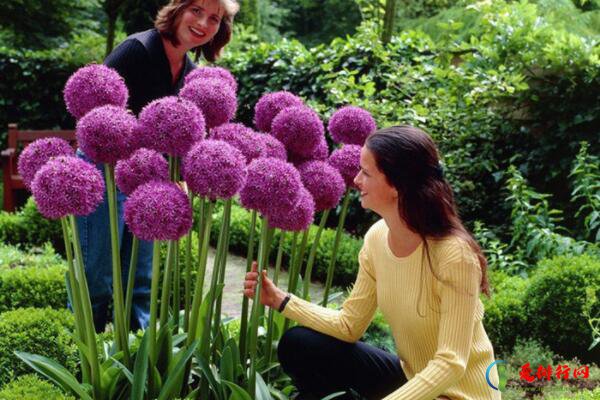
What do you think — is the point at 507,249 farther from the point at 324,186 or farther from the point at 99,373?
the point at 99,373

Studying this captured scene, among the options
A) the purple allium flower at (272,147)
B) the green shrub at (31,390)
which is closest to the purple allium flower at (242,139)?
the purple allium flower at (272,147)

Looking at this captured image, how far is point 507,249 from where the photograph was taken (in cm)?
510

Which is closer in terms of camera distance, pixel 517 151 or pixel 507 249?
pixel 507 249

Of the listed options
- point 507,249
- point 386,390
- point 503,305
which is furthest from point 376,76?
point 386,390

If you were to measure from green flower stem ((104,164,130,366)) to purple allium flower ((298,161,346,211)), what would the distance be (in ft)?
2.30

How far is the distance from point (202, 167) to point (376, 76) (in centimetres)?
486

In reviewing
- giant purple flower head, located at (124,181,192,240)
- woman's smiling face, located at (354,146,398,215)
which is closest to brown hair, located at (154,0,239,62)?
woman's smiling face, located at (354,146,398,215)

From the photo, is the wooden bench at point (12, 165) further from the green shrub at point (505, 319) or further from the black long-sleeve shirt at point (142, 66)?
the green shrub at point (505, 319)

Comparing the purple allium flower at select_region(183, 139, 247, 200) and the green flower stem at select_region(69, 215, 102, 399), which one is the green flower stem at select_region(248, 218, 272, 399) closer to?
the purple allium flower at select_region(183, 139, 247, 200)

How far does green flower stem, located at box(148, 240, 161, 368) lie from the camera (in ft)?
7.28

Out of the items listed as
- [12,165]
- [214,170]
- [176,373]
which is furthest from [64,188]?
[12,165]

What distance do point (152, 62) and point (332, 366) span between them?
152cm

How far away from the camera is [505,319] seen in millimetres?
4109

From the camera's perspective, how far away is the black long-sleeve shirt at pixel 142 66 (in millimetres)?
3051
